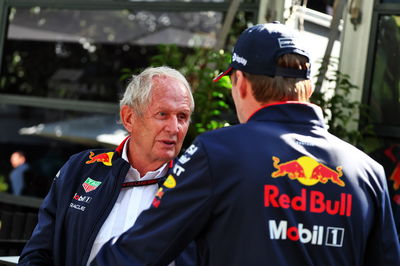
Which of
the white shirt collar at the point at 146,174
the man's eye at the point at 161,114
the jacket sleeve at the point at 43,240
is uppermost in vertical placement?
the man's eye at the point at 161,114

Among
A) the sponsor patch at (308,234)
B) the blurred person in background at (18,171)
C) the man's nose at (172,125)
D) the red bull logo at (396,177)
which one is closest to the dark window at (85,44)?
the blurred person in background at (18,171)

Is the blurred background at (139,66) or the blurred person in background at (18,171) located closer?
the blurred background at (139,66)

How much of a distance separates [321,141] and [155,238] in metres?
0.50

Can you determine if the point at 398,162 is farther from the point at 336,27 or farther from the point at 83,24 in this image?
the point at 83,24

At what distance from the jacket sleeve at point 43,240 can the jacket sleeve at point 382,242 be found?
1.27 metres

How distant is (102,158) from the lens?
271 cm

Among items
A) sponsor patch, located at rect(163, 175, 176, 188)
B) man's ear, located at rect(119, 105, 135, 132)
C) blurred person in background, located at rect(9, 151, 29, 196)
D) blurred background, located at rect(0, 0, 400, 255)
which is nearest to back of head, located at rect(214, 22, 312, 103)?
sponsor patch, located at rect(163, 175, 176, 188)

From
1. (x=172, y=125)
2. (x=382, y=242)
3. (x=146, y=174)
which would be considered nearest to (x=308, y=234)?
(x=382, y=242)

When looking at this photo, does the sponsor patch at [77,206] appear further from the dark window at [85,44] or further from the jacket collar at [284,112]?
the dark window at [85,44]

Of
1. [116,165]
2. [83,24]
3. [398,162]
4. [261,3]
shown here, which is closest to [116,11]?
[83,24]

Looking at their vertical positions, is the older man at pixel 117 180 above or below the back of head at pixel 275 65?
below

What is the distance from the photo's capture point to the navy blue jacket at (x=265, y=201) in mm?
1688

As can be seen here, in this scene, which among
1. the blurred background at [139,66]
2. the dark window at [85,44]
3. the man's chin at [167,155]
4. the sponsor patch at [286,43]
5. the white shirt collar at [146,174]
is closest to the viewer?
the sponsor patch at [286,43]

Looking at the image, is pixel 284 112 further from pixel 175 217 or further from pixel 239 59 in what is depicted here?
pixel 175 217
